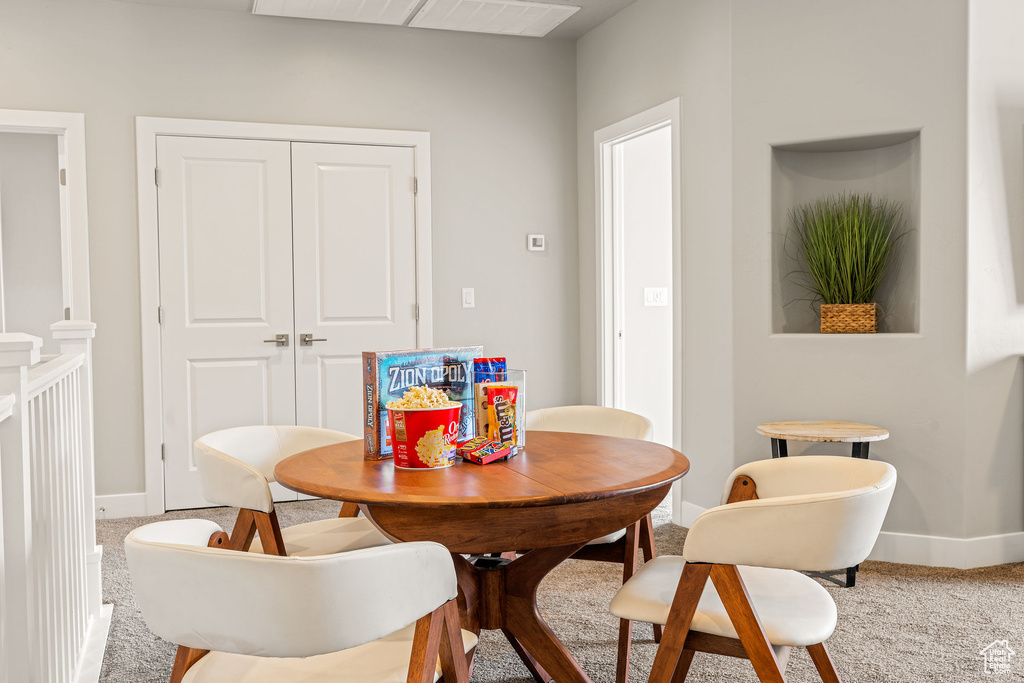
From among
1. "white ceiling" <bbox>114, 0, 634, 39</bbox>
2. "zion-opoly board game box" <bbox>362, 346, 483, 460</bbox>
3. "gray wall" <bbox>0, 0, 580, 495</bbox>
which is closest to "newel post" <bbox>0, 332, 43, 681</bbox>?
"zion-opoly board game box" <bbox>362, 346, 483, 460</bbox>

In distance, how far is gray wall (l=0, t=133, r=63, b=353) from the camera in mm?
5621

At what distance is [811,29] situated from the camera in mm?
3441

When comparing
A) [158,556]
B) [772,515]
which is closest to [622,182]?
[772,515]

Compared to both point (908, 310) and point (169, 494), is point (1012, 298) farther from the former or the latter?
point (169, 494)

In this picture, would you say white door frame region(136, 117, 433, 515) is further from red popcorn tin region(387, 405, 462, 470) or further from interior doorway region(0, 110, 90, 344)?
red popcorn tin region(387, 405, 462, 470)

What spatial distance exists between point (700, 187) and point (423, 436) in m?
2.48

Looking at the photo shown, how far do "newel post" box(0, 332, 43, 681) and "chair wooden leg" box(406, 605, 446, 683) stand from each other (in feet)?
2.59

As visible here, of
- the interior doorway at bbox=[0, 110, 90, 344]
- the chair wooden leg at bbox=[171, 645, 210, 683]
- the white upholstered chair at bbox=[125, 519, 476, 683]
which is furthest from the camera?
the interior doorway at bbox=[0, 110, 90, 344]

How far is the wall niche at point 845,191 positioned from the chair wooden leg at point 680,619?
2332mm

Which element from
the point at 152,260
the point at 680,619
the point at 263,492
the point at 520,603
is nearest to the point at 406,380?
the point at 263,492

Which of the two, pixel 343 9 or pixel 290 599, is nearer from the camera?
pixel 290 599

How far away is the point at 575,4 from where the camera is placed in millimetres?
4355

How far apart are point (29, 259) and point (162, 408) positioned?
2.29 meters

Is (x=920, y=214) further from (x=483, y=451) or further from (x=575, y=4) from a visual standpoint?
(x=483, y=451)
